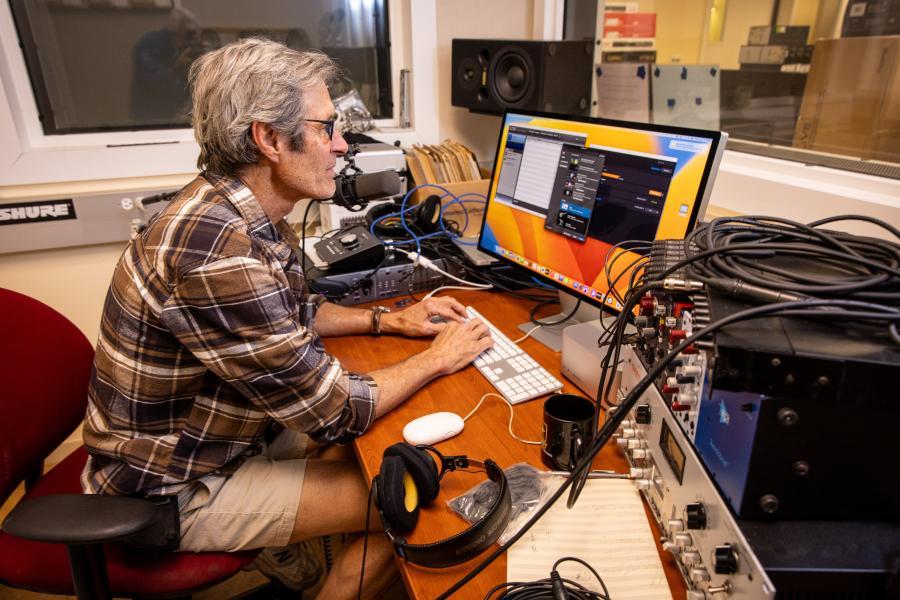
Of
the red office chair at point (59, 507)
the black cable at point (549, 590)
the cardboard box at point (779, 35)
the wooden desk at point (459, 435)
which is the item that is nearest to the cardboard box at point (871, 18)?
the cardboard box at point (779, 35)

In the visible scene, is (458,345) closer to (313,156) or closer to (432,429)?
(432,429)

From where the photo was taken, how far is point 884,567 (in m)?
0.53

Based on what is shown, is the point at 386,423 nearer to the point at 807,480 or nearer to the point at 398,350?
the point at 398,350

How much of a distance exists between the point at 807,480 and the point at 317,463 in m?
0.91

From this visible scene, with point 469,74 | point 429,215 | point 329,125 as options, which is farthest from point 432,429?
point 469,74

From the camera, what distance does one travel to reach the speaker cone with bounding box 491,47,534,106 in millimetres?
1990

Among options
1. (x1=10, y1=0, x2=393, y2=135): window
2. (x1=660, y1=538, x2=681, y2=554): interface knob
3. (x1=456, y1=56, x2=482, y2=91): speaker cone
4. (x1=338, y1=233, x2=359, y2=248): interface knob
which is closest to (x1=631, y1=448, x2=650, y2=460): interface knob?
(x1=660, y1=538, x2=681, y2=554): interface knob

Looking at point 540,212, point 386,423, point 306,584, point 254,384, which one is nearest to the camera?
point 254,384

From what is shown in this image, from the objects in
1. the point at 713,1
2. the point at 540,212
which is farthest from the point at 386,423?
the point at 713,1

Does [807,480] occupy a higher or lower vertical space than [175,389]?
higher

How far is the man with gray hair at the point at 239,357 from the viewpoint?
0.94 metres

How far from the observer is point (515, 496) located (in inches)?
33.4

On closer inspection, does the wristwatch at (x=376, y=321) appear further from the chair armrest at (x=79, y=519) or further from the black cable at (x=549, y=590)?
the black cable at (x=549, y=590)

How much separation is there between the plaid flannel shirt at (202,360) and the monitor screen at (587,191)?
1.73 ft
